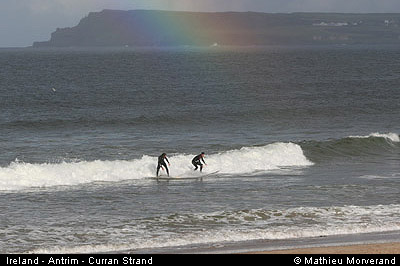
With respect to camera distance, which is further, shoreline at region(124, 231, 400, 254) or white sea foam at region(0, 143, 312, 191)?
white sea foam at region(0, 143, 312, 191)

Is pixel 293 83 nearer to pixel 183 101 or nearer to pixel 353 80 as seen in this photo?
pixel 353 80

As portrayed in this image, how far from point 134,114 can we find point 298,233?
37082 mm

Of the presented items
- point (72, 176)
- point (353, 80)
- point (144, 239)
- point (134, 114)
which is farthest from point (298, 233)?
point (353, 80)

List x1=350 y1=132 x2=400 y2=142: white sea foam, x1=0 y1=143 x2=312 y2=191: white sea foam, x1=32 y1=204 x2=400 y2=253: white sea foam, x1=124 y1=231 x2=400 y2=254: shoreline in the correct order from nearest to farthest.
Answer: x1=124 y1=231 x2=400 y2=254: shoreline < x1=32 y1=204 x2=400 y2=253: white sea foam < x1=0 y1=143 x2=312 y2=191: white sea foam < x1=350 y1=132 x2=400 y2=142: white sea foam

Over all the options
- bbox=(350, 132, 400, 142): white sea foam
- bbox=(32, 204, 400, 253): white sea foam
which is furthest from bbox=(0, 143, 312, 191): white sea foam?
bbox=(32, 204, 400, 253): white sea foam

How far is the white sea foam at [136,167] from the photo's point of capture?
30.5 m

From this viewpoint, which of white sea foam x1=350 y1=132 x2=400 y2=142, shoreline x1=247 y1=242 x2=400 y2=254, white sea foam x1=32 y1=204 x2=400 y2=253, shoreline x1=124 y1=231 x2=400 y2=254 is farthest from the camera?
white sea foam x1=350 y1=132 x2=400 y2=142

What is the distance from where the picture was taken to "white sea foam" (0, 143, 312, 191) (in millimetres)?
30547

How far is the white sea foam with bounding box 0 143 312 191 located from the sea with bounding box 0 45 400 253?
75 millimetres

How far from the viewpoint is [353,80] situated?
313 feet

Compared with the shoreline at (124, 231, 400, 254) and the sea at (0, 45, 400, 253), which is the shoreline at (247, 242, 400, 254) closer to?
the shoreline at (124, 231, 400, 254)

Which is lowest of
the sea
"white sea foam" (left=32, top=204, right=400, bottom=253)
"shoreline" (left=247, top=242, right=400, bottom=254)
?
"shoreline" (left=247, top=242, right=400, bottom=254)

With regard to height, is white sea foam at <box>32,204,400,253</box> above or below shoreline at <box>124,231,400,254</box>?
above

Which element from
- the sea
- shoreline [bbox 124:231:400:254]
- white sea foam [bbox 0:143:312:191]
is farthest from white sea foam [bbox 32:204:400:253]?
white sea foam [bbox 0:143:312:191]
